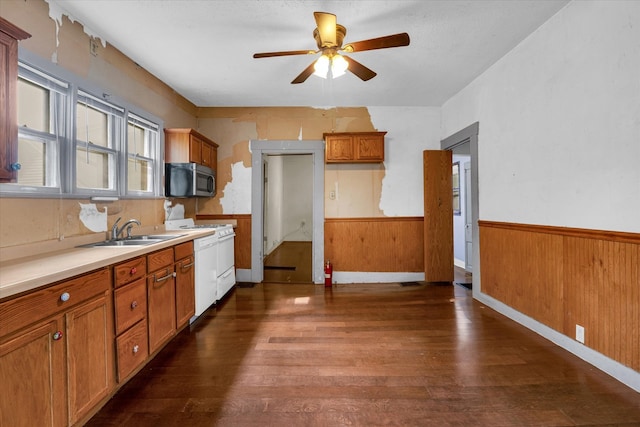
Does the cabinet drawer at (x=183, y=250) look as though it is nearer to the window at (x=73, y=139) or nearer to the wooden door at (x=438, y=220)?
the window at (x=73, y=139)

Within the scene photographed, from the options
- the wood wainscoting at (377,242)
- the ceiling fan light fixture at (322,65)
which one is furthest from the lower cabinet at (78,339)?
the wood wainscoting at (377,242)

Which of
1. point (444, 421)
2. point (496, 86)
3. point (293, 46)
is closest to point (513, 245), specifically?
point (496, 86)

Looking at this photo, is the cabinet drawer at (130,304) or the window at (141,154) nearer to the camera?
the cabinet drawer at (130,304)

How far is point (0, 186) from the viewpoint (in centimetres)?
166

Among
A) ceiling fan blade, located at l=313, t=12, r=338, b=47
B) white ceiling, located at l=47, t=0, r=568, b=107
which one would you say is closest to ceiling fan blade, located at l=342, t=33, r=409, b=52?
ceiling fan blade, located at l=313, t=12, r=338, b=47

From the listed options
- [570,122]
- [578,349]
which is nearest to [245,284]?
[578,349]

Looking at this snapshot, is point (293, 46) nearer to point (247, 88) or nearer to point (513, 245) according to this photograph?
point (247, 88)

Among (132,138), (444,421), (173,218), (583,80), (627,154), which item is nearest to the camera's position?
(444,421)

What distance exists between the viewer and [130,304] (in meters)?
1.86

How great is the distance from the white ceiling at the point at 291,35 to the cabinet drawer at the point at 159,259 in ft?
6.34

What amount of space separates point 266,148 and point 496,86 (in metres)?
3.08

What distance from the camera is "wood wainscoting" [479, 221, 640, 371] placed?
73.2 inches

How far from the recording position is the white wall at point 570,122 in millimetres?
1863

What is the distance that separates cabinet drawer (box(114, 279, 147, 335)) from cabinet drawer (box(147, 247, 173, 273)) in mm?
139
